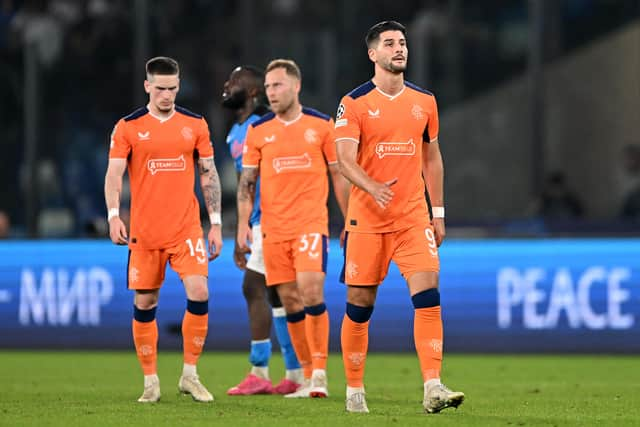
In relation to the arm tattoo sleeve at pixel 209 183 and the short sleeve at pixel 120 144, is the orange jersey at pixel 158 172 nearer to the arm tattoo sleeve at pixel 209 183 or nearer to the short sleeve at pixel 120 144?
the short sleeve at pixel 120 144

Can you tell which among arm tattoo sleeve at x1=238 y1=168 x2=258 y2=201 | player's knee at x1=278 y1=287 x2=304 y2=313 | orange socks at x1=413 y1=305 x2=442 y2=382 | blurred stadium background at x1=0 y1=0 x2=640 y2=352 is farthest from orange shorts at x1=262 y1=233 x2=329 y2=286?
blurred stadium background at x1=0 y1=0 x2=640 y2=352

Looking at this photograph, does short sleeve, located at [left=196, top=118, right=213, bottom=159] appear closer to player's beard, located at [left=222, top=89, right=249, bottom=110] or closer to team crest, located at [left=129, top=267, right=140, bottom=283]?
team crest, located at [left=129, top=267, right=140, bottom=283]

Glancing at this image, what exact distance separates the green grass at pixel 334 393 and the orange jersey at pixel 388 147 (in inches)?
51.0

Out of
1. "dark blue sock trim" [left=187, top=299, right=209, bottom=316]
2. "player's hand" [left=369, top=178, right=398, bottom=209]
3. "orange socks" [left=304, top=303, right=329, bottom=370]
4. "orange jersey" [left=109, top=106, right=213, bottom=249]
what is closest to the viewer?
"player's hand" [left=369, top=178, right=398, bottom=209]

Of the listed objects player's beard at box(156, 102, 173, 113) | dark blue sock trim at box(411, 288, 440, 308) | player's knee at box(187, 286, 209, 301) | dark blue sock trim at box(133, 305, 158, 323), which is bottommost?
dark blue sock trim at box(133, 305, 158, 323)

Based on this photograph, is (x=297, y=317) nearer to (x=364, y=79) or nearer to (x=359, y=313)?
(x=359, y=313)

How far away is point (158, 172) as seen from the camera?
425 inches

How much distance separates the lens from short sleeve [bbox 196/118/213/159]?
35.9ft

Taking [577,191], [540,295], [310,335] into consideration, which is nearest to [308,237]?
[310,335]

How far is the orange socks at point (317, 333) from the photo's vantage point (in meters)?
11.2

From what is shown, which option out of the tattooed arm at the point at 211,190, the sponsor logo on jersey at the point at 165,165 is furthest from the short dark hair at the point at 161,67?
the tattooed arm at the point at 211,190

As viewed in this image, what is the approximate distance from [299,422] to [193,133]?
8.43 feet

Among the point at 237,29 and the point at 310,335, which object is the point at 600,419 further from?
the point at 237,29

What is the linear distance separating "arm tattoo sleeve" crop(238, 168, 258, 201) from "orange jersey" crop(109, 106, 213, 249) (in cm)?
65
